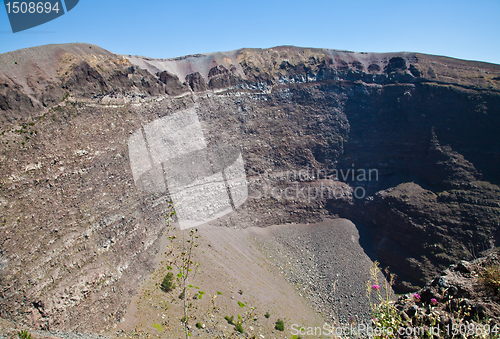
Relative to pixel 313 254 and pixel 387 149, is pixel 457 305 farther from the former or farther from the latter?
pixel 387 149

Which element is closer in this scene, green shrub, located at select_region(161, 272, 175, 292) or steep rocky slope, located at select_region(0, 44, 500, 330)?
steep rocky slope, located at select_region(0, 44, 500, 330)

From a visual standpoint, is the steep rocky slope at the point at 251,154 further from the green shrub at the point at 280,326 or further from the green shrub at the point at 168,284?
the green shrub at the point at 280,326

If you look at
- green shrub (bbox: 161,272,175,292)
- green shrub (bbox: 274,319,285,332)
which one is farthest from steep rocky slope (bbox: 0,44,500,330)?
green shrub (bbox: 274,319,285,332)

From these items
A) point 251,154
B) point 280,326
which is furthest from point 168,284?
point 251,154

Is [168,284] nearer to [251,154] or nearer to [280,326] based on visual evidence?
[280,326]

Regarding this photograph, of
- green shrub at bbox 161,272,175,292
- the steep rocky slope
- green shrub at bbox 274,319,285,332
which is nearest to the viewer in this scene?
the steep rocky slope

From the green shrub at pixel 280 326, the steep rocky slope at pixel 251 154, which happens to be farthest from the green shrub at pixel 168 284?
the green shrub at pixel 280 326

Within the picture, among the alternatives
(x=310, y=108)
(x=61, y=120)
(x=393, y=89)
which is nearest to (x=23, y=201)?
(x=61, y=120)

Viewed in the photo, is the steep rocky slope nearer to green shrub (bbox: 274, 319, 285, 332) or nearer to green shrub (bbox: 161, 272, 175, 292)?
green shrub (bbox: 161, 272, 175, 292)
